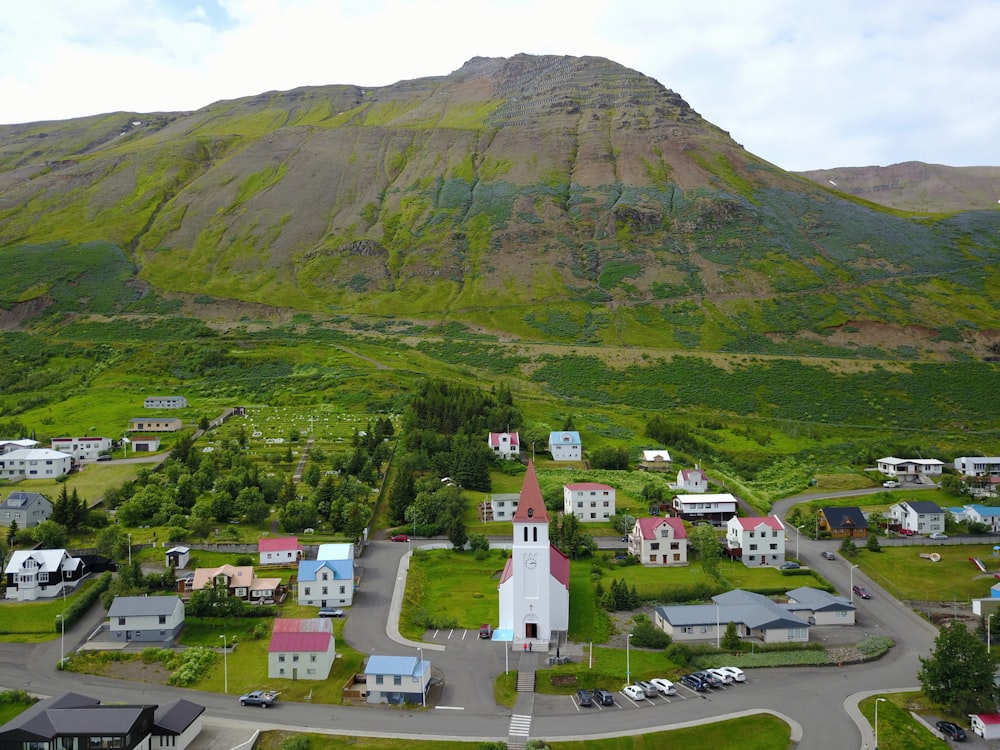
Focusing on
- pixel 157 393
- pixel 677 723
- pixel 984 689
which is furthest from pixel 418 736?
pixel 157 393

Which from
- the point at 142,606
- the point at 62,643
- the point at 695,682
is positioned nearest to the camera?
the point at 695,682

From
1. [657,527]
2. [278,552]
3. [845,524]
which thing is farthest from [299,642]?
[845,524]

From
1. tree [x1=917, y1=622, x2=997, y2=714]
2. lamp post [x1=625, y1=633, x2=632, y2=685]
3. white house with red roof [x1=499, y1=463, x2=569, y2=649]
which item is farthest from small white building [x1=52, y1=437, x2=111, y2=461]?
tree [x1=917, y1=622, x2=997, y2=714]

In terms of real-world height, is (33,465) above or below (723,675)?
above

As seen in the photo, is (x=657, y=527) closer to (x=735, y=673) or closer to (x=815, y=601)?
(x=815, y=601)

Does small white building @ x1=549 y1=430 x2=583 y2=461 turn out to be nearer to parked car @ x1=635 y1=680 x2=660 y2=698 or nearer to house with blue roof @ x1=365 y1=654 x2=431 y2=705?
parked car @ x1=635 y1=680 x2=660 y2=698

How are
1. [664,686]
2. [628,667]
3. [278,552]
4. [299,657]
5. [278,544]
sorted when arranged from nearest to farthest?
[664,686] < [299,657] < [628,667] < [278,552] < [278,544]
